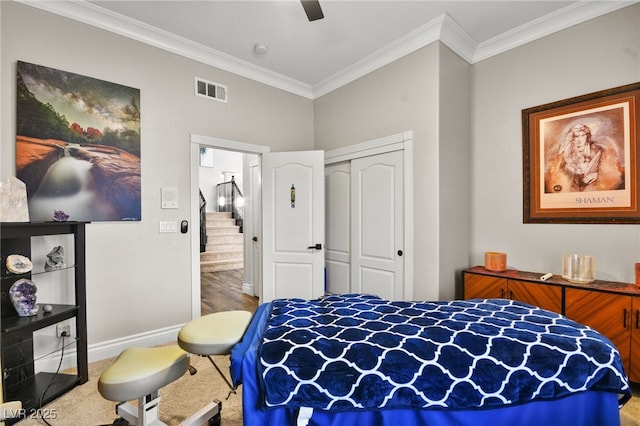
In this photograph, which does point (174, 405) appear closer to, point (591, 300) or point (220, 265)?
point (591, 300)

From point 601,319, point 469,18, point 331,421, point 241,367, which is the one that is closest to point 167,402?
point 241,367

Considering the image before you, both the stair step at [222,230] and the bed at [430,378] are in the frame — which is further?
the stair step at [222,230]

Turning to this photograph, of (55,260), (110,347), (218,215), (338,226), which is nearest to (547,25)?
(338,226)

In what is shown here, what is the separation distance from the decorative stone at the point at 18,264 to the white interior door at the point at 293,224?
84.9 inches

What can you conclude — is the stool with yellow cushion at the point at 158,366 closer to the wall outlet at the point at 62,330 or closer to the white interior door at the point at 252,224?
the wall outlet at the point at 62,330

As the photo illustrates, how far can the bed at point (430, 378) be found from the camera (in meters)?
1.19

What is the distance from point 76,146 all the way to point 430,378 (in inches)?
125

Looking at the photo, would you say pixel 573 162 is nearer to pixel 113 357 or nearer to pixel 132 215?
pixel 132 215

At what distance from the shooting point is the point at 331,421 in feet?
3.96

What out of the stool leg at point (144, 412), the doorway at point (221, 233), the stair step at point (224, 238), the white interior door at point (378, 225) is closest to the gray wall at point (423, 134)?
the white interior door at point (378, 225)

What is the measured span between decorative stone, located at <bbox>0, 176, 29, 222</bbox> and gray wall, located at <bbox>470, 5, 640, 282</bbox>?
13.1ft

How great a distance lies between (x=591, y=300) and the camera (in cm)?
226

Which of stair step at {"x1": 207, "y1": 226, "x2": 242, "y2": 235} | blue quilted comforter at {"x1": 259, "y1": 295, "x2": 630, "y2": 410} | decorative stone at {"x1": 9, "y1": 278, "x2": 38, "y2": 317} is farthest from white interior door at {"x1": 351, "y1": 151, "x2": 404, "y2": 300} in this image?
stair step at {"x1": 207, "y1": 226, "x2": 242, "y2": 235}

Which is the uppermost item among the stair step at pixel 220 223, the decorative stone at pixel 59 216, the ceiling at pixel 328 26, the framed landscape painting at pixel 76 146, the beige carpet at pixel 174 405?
the ceiling at pixel 328 26
